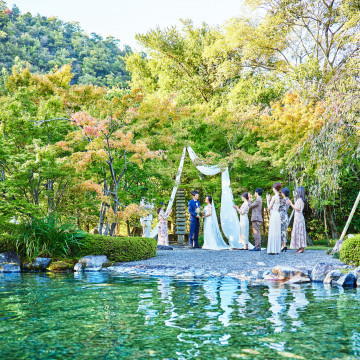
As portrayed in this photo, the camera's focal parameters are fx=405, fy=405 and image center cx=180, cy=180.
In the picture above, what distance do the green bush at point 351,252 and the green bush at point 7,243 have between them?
725 cm

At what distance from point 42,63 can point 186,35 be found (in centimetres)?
1426

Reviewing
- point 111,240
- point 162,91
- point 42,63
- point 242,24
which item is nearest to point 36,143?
point 111,240

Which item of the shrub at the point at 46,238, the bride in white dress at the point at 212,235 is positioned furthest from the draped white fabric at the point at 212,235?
the shrub at the point at 46,238

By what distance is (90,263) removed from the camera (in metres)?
9.14

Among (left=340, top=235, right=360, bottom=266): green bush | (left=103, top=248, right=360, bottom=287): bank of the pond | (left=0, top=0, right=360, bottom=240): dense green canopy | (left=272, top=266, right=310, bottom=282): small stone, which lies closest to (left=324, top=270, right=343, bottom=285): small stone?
(left=103, top=248, right=360, bottom=287): bank of the pond

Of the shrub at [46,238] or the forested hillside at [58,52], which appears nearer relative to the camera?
the shrub at [46,238]

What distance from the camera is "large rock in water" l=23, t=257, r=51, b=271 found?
8.93 meters

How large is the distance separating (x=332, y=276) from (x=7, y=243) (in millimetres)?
7095

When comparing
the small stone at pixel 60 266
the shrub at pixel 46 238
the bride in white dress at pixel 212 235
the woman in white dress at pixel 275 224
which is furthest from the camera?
the bride in white dress at pixel 212 235

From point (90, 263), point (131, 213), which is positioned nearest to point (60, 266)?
point (90, 263)

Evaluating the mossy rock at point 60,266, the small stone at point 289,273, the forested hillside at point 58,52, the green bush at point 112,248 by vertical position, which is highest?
the forested hillside at point 58,52

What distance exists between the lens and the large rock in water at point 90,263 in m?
9.02

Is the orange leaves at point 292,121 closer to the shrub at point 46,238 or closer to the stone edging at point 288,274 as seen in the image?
the stone edging at point 288,274

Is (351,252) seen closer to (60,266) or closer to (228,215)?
(60,266)
